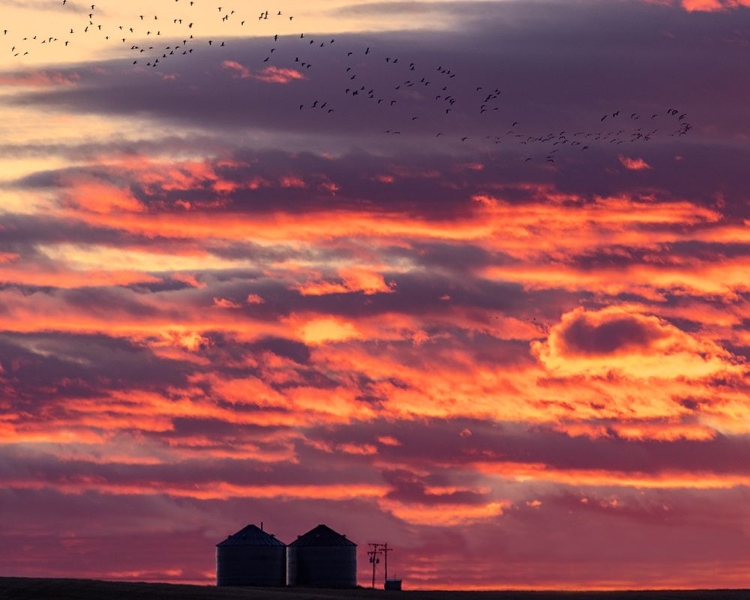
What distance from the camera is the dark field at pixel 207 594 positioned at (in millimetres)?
155250

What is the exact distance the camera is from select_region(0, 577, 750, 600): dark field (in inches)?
6112

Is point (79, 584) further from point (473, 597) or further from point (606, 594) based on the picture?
point (606, 594)

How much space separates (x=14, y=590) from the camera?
154500 millimetres

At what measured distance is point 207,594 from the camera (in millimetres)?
161000

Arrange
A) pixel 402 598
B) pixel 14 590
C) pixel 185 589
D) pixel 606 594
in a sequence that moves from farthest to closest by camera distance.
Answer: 1. pixel 606 594
2. pixel 402 598
3. pixel 185 589
4. pixel 14 590

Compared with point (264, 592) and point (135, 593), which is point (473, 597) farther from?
point (135, 593)

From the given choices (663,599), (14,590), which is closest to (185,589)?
(14,590)

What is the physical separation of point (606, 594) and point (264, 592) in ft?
147

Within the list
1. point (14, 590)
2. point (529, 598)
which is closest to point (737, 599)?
point (529, 598)

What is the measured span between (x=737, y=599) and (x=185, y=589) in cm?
5845

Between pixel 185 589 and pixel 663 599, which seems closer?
pixel 185 589

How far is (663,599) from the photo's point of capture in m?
186

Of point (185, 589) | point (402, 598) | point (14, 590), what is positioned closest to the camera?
point (14, 590)

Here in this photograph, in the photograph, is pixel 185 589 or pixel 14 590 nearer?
pixel 14 590
